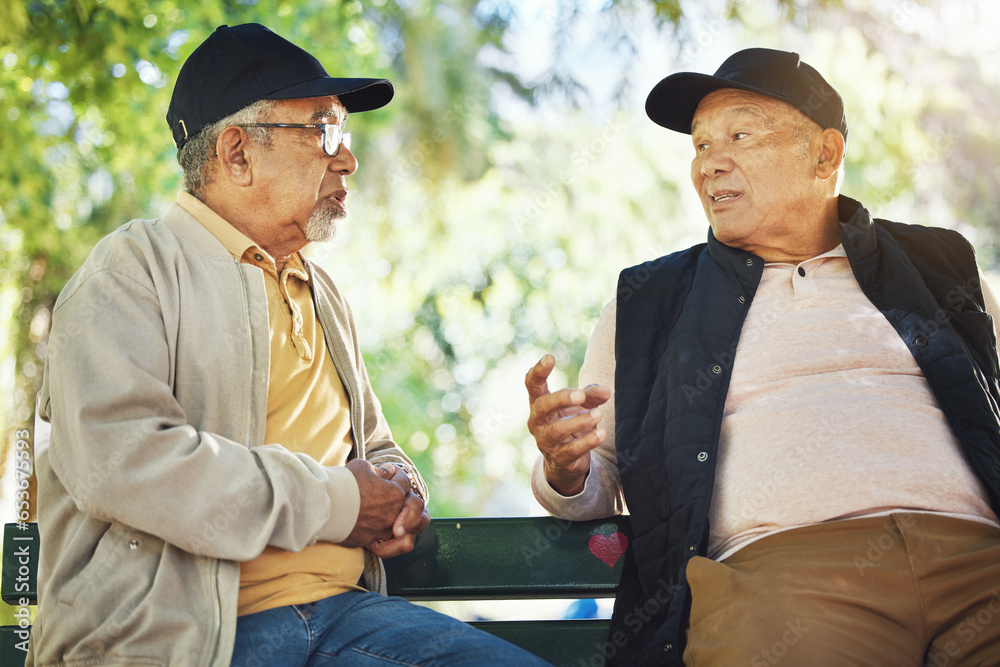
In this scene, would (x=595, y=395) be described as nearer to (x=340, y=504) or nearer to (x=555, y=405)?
(x=555, y=405)

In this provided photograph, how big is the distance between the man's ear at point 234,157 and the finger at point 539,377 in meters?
0.95

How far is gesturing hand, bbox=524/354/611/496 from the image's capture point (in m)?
2.10

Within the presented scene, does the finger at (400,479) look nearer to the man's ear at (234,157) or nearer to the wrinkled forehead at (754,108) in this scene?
the man's ear at (234,157)

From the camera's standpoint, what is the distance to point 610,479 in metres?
2.51

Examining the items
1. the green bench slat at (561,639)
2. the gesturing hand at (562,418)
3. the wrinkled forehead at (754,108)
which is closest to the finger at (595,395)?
the gesturing hand at (562,418)

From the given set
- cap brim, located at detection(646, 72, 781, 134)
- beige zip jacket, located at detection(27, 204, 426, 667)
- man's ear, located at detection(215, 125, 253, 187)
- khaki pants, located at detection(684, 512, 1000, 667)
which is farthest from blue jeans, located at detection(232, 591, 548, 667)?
cap brim, located at detection(646, 72, 781, 134)

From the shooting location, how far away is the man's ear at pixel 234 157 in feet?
7.84

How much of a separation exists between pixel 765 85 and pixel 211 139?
170 centimetres

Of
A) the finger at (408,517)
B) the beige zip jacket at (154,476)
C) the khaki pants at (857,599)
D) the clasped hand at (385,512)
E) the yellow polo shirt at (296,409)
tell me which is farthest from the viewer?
the finger at (408,517)

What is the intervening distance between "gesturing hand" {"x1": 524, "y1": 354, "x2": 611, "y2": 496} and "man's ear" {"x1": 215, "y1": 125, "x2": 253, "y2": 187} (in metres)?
0.97

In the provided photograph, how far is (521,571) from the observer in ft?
8.17

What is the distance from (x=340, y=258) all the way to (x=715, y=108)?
937 cm

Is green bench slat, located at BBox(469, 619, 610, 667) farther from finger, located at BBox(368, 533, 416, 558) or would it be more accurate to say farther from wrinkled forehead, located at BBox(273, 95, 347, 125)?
wrinkled forehead, located at BBox(273, 95, 347, 125)

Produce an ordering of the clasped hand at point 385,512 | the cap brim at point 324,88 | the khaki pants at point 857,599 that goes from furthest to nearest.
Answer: the cap brim at point 324,88 → the clasped hand at point 385,512 → the khaki pants at point 857,599
